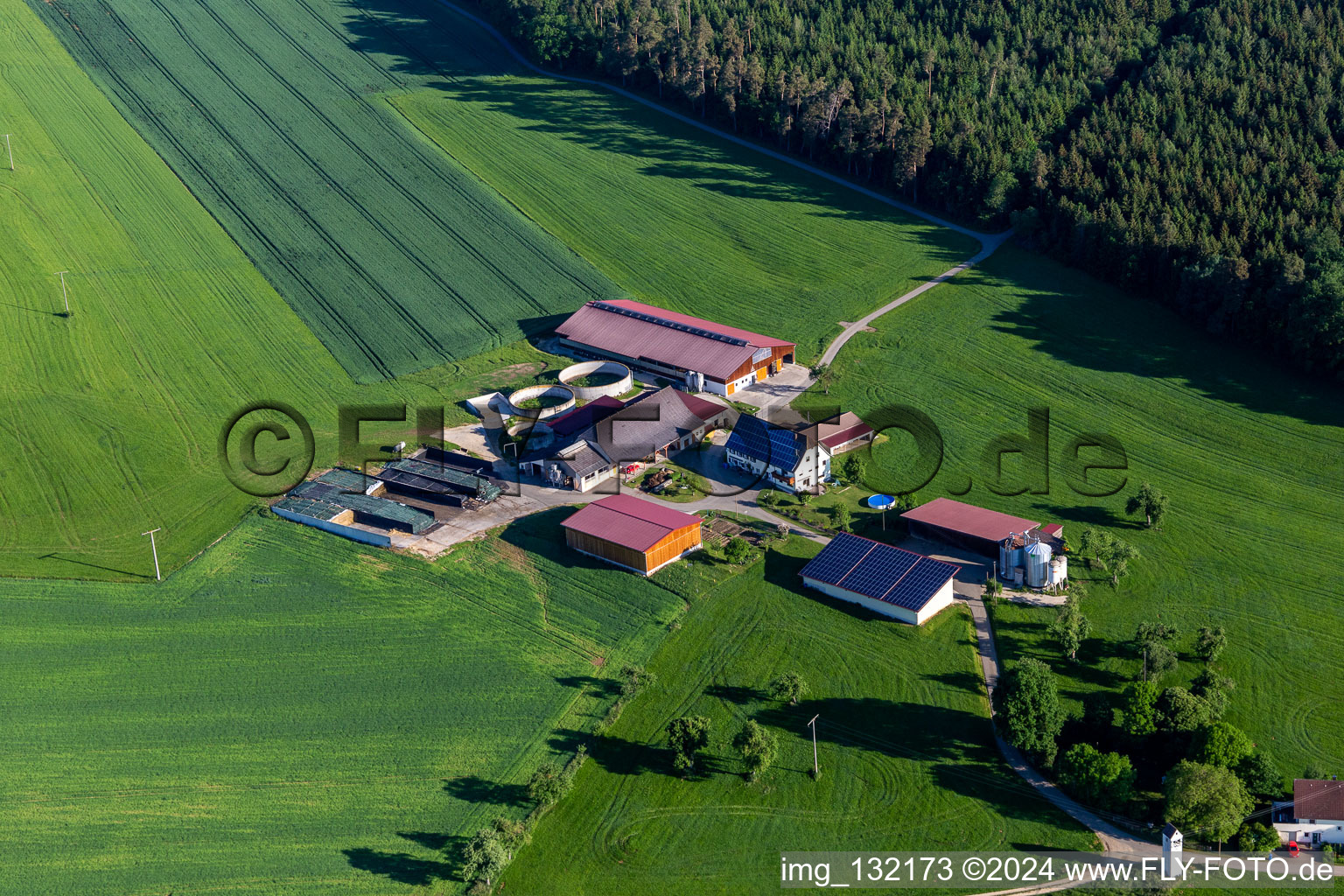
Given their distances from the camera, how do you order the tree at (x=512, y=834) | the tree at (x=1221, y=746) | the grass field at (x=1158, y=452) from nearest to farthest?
the tree at (x=512, y=834) < the tree at (x=1221, y=746) < the grass field at (x=1158, y=452)

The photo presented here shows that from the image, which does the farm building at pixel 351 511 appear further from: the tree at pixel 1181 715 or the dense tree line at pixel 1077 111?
the dense tree line at pixel 1077 111

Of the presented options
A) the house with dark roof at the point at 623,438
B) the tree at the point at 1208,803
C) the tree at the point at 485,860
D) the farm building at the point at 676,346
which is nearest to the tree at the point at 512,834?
the tree at the point at 485,860

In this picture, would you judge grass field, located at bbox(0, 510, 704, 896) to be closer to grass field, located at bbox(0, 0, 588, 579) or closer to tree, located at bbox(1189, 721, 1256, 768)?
grass field, located at bbox(0, 0, 588, 579)

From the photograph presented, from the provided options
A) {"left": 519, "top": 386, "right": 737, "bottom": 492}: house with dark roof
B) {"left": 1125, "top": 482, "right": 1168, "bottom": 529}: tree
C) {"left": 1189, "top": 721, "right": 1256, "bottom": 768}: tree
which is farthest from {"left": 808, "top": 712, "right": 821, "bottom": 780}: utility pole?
{"left": 1125, "top": 482, "right": 1168, "bottom": 529}: tree

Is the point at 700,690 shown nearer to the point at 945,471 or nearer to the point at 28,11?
the point at 945,471

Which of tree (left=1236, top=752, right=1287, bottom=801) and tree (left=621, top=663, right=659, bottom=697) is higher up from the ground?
tree (left=1236, top=752, right=1287, bottom=801)

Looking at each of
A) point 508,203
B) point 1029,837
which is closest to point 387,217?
point 508,203
